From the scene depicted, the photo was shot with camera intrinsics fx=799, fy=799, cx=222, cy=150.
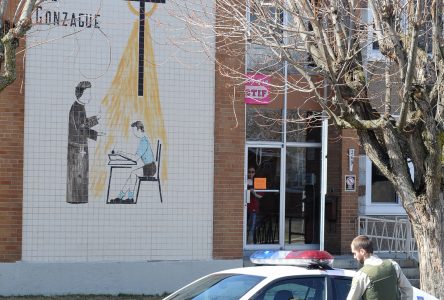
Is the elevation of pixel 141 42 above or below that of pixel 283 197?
above

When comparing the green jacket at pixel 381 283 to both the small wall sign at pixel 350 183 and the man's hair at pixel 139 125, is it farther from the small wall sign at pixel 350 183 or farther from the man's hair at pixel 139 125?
the small wall sign at pixel 350 183

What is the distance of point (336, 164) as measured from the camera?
16.3 metres

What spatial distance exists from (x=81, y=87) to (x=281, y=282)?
6986mm

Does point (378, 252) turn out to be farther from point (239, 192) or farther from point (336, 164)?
point (239, 192)

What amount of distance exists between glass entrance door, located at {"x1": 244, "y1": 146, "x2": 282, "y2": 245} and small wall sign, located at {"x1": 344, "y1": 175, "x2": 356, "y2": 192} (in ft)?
4.39

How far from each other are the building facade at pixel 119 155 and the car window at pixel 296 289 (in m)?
6.32

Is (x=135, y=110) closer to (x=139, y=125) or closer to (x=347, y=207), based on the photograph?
(x=139, y=125)

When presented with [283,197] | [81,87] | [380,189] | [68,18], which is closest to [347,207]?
[380,189]

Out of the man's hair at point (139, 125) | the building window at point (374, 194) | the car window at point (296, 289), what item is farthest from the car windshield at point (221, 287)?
the building window at point (374, 194)

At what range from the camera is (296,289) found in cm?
750

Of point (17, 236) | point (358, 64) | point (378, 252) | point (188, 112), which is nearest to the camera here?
point (358, 64)

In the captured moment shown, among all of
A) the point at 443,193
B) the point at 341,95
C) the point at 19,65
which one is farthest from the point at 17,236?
the point at 443,193

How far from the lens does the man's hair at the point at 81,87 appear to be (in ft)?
43.7

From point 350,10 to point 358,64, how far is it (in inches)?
38.1
